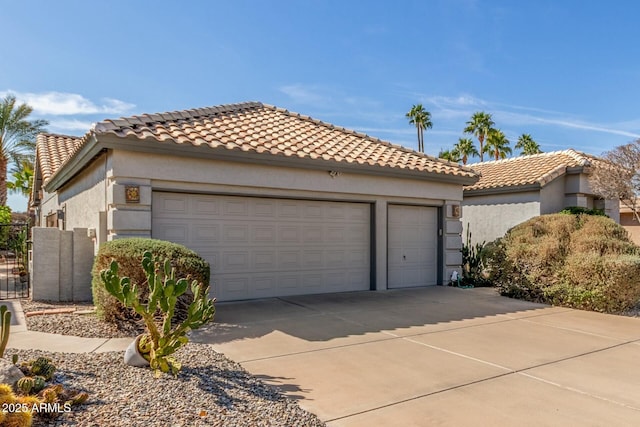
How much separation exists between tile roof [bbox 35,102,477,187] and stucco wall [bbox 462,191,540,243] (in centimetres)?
436

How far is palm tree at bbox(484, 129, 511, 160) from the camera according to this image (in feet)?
124

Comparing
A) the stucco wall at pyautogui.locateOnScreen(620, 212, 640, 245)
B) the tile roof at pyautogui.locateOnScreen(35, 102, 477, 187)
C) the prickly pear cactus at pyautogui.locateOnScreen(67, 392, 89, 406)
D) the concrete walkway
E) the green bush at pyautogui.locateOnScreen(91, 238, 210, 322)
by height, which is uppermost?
the tile roof at pyautogui.locateOnScreen(35, 102, 477, 187)

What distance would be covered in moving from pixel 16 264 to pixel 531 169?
20922 mm

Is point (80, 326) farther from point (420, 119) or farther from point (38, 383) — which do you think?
point (420, 119)

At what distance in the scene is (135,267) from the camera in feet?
23.6

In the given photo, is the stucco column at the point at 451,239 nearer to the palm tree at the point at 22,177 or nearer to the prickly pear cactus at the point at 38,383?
the prickly pear cactus at the point at 38,383

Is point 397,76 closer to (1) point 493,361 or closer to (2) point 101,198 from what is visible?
(2) point 101,198

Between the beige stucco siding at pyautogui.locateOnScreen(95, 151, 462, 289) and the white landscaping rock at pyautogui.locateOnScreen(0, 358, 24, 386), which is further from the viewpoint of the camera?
the beige stucco siding at pyautogui.locateOnScreen(95, 151, 462, 289)

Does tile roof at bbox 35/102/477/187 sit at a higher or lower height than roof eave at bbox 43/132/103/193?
higher

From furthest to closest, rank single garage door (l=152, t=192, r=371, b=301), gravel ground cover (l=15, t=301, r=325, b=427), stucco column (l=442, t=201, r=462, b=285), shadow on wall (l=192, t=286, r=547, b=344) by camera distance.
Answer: stucco column (l=442, t=201, r=462, b=285)
single garage door (l=152, t=192, r=371, b=301)
shadow on wall (l=192, t=286, r=547, b=344)
gravel ground cover (l=15, t=301, r=325, b=427)

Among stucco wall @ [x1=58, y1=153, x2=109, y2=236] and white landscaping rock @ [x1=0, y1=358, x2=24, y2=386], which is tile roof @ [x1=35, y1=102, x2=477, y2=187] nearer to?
stucco wall @ [x1=58, y1=153, x2=109, y2=236]

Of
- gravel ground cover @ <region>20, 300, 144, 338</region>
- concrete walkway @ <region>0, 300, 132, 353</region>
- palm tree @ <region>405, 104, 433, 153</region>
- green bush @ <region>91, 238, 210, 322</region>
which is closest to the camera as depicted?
concrete walkway @ <region>0, 300, 132, 353</region>

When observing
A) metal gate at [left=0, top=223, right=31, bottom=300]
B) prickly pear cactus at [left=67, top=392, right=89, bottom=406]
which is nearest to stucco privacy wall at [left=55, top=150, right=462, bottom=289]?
metal gate at [left=0, top=223, right=31, bottom=300]

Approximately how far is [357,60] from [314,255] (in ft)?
27.1
